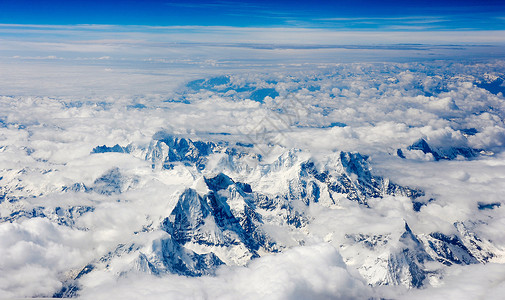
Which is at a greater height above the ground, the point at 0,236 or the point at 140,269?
the point at 0,236

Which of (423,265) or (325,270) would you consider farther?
(423,265)

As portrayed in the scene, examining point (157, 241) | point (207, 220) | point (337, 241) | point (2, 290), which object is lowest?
point (337, 241)

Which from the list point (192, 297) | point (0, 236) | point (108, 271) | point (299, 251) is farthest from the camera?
point (108, 271)

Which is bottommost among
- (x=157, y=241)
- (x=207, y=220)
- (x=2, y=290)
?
(x=207, y=220)

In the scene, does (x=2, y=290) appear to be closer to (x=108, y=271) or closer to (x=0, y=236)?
(x=0, y=236)

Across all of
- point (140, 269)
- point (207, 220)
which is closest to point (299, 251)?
point (140, 269)

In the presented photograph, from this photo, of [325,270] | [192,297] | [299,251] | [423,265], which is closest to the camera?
[192,297]

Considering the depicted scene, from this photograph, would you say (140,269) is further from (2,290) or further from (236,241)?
(236,241)

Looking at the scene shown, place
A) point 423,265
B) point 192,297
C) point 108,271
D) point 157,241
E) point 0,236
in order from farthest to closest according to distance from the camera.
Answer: point 423,265 < point 157,241 < point 108,271 < point 0,236 < point 192,297

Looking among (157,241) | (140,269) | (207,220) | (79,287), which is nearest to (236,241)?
(207,220)

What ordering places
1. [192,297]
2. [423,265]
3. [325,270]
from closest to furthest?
[192,297], [325,270], [423,265]
